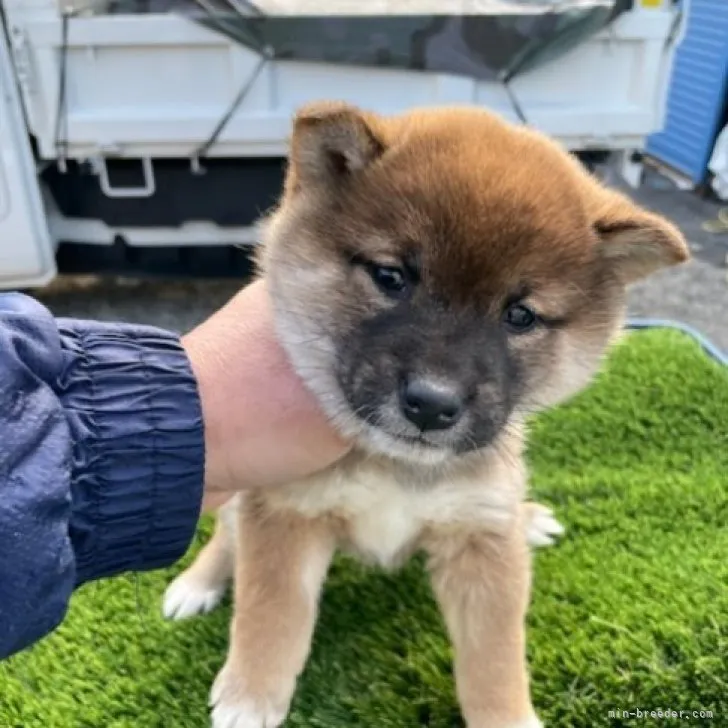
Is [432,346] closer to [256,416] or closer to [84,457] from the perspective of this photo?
[256,416]

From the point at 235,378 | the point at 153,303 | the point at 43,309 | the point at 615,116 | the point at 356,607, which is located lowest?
the point at 153,303

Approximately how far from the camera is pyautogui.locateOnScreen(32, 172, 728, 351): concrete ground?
3.92 meters

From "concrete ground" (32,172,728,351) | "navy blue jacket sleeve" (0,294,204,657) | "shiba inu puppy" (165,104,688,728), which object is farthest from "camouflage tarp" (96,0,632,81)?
"navy blue jacket sleeve" (0,294,204,657)

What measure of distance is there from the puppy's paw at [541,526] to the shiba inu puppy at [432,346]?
18.0 inches

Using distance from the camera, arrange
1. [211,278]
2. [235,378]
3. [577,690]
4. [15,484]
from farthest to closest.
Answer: [211,278], [577,690], [235,378], [15,484]

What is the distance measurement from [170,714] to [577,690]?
2.43 ft

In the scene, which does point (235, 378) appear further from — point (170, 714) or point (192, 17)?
point (192, 17)

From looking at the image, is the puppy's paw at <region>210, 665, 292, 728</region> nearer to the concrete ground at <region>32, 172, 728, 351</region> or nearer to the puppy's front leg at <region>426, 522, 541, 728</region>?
the puppy's front leg at <region>426, 522, 541, 728</region>

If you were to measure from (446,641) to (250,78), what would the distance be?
210cm

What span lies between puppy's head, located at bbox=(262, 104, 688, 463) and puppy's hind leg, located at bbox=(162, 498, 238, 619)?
0.59m

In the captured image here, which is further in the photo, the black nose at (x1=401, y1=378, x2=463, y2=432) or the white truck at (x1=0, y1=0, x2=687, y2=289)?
the white truck at (x1=0, y1=0, x2=687, y2=289)

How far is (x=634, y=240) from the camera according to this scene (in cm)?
136

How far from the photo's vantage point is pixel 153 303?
404 centimetres

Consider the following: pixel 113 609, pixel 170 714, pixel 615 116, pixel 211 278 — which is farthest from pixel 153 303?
pixel 170 714
